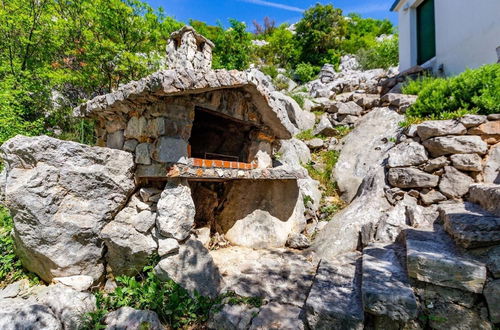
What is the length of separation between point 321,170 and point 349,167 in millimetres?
885

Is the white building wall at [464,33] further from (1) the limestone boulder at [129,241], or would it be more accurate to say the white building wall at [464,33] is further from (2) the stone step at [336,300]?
(1) the limestone boulder at [129,241]

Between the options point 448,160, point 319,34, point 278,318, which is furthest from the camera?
point 319,34

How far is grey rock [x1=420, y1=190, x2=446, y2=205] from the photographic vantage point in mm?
4137

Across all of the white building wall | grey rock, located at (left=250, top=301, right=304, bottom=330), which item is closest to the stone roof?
grey rock, located at (left=250, top=301, right=304, bottom=330)

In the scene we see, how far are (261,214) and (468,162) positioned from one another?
152 inches

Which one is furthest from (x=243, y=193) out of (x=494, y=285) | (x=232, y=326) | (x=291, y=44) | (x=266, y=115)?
(x=291, y=44)

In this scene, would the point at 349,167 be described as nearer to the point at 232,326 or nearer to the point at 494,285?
the point at 494,285

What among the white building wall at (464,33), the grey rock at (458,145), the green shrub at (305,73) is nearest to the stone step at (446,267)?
the grey rock at (458,145)

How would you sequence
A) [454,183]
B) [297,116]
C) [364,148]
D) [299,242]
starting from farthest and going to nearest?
[297,116] → [364,148] → [299,242] → [454,183]

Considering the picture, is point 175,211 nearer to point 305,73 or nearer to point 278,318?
point 278,318

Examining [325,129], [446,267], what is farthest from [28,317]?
[325,129]

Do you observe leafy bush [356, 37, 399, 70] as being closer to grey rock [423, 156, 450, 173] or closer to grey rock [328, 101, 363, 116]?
grey rock [328, 101, 363, 116]

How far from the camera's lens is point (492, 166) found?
399 centimetres

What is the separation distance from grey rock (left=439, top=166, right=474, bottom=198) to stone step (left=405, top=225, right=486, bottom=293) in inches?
65.1
